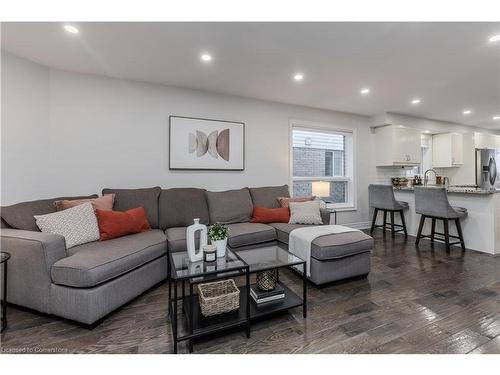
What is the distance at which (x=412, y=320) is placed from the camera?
1776 millimetres

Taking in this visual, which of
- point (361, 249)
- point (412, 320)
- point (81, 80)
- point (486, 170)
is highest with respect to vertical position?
point (81, 80)

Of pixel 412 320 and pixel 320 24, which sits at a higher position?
pixel 320 24

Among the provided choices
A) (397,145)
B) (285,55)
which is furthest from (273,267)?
(397,145)

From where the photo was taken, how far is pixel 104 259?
178cm

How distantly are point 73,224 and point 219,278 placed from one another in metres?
1.51

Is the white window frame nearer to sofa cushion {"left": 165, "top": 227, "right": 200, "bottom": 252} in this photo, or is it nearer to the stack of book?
sofa cushion {"left": 165, "top": 227, "right": 200, "bottom": 252}

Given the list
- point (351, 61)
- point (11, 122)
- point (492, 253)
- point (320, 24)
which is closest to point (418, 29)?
point (351, 61)

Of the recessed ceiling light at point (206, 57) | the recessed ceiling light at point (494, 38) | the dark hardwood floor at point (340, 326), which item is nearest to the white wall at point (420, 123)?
the recessed ceiling light at point (494, 38)

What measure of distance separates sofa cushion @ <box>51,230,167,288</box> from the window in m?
2.86

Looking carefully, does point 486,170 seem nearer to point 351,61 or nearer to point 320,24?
point 351,61

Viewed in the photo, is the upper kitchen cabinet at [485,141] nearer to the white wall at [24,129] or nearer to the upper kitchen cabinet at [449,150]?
the upper kitchen cabinet at [449,150]

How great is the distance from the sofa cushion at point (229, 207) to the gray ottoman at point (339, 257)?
125cm

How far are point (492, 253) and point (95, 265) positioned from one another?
15.5 feet

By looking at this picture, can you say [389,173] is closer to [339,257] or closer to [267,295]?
[339,257]
